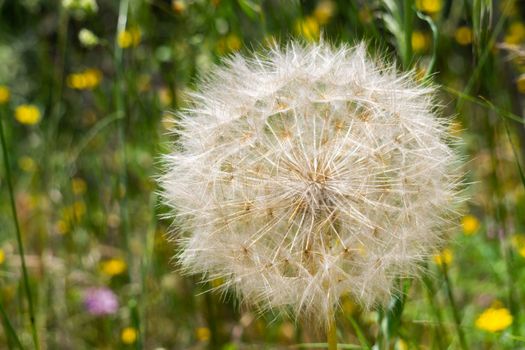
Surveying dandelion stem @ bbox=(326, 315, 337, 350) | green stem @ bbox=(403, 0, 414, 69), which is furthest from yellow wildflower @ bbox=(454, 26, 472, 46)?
dandelion stem @ bbox=(326, 315, 337, 350)

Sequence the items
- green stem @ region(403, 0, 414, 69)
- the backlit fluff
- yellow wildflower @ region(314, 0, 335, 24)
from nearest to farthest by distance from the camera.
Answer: the backlit fluff, green stem @ region(403, 0, 414, 69), yellow wildflower @ region(314, 0, 335, 24)

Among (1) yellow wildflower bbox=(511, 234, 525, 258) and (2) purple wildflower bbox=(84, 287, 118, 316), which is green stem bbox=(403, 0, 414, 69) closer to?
(1) yellow wildflower bbox=(511, 234, 525, 258)

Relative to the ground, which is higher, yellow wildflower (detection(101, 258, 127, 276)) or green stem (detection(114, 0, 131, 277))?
green stem (detection(114, 0, 131, 277))

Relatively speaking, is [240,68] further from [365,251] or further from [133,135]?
[133,135]

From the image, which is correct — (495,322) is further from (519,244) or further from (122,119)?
(122,119)

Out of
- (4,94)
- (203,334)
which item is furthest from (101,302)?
(4,94)

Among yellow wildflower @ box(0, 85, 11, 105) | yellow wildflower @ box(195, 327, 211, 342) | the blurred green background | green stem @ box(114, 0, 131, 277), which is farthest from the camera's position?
yellow wildflower @ box(0, 85, 11, 105)

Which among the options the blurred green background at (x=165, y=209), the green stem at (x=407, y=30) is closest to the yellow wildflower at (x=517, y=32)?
the blurred green background at (x=165, y=209)

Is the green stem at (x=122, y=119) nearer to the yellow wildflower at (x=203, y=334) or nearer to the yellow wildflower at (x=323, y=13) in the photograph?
the yellow wildflower at (x=203, y=334)
